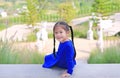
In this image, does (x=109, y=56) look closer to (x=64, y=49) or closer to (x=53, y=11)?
(x=64, y=49)

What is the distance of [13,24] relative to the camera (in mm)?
9070

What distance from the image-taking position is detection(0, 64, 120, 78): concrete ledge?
2.61 metres

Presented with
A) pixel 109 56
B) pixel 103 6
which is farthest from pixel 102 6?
pixel 109 56

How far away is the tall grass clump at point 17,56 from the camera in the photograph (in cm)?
445

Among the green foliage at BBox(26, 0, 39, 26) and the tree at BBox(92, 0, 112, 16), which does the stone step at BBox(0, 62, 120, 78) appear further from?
the tree at BBox(92, 0, 112, 16)

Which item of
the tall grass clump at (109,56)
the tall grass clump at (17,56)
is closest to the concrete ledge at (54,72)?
the tall grass clump at (17,56)

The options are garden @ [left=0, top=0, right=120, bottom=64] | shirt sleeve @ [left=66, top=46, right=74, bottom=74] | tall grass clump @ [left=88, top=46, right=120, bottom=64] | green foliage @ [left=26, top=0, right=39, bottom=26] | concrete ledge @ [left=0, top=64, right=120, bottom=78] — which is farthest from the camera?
garden @ [left=0, top=0, right=120, bottom=64]

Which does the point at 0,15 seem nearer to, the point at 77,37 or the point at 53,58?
the point at 77,37

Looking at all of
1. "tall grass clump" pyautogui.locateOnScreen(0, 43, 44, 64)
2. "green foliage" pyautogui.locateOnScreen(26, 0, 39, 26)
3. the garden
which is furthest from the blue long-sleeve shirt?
"green foliage" pyautogui.locateOnScreen(26, 0, 39, 26)

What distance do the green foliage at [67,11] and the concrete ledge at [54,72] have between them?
5458 mm

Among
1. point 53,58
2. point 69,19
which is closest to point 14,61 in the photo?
point 53,58

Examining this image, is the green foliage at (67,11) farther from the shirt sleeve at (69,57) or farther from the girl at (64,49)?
the shirt sleeve at (69,57)

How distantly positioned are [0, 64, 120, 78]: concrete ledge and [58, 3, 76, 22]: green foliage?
17.9ft

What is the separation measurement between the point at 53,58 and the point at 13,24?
6487mm
